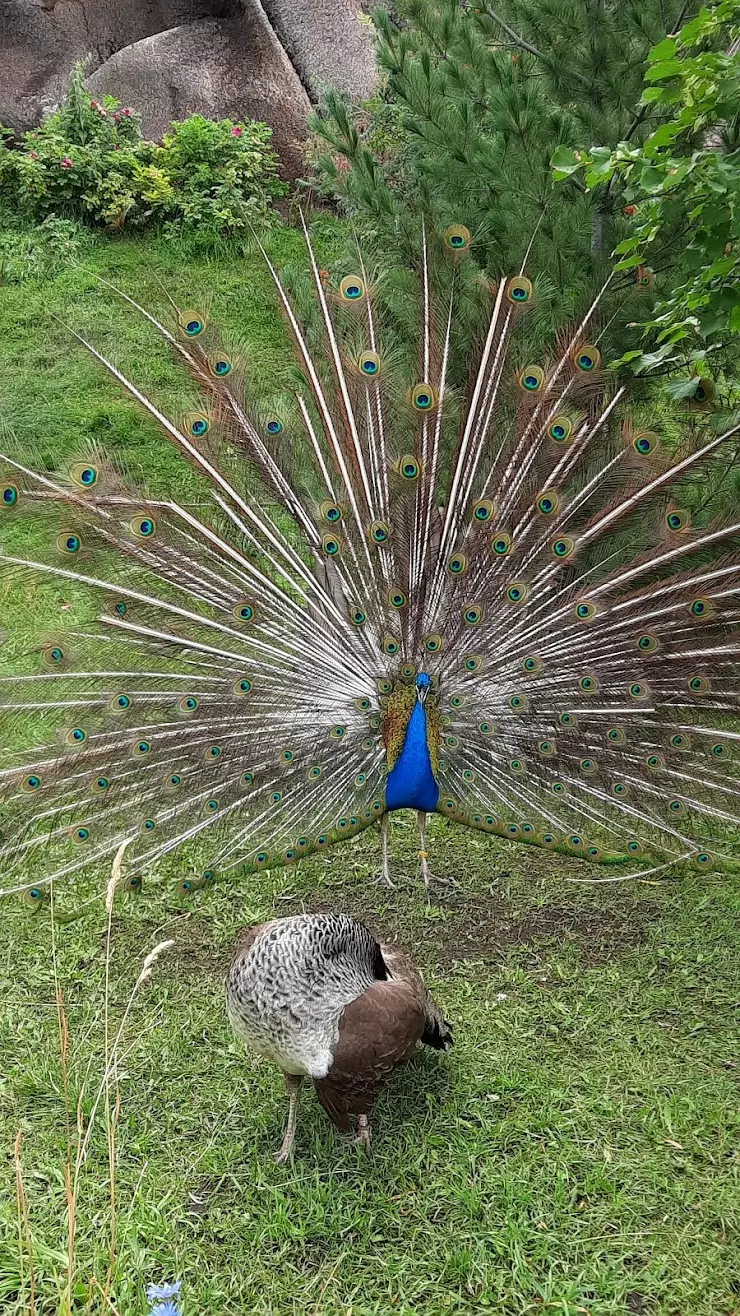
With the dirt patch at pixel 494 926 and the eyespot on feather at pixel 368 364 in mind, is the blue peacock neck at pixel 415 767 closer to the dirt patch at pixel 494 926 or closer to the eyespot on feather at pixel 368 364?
the dirt patch at pixel 494 926

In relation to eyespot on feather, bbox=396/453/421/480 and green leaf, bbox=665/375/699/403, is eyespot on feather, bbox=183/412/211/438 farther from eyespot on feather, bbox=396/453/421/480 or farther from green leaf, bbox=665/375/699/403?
green leaf, bbox=665/375/699/403

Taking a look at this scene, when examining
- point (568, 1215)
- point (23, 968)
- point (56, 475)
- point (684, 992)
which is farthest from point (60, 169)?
point (568, 1215)

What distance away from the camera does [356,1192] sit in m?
3.36

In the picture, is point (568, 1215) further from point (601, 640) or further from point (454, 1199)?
point (601, 640)

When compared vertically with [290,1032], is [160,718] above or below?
above

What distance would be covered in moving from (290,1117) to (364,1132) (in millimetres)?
237

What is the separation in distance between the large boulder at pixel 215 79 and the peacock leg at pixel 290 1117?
9.65m

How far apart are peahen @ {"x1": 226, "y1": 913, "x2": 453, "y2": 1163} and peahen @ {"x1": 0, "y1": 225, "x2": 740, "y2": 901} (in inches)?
31.0

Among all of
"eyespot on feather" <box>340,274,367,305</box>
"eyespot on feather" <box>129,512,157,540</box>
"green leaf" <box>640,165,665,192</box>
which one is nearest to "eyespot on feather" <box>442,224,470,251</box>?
"eyespot on feather" <box>340,274,367,305</box>

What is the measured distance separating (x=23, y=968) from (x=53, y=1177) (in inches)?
44.4

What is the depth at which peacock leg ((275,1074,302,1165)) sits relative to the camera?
3.40m

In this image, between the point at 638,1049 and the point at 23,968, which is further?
the point at 23,968

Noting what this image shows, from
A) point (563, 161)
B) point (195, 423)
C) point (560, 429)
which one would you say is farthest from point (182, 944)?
point (563, 161)

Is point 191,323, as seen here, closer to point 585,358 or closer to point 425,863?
point 585,358
